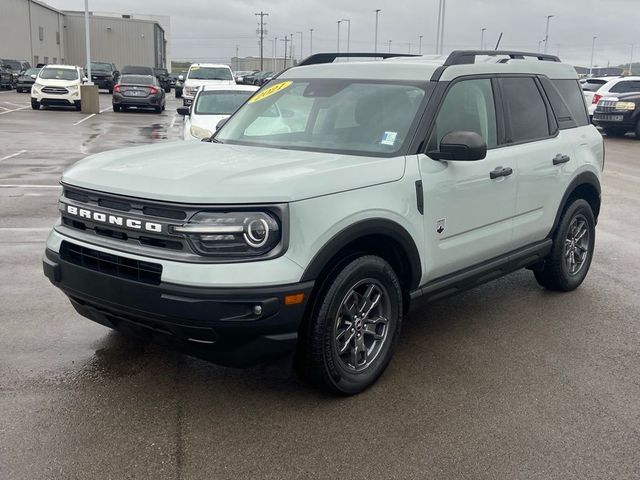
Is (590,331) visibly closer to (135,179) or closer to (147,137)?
(135,179)

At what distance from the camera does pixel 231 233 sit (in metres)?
3.29

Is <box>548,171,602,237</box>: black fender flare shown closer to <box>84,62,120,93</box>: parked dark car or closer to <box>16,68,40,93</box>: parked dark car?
<box>16,68,40,93</box>: parked dark car

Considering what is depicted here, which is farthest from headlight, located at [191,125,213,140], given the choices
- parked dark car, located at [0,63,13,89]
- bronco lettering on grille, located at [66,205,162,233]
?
parked dark car, located at [0,63,13,89]

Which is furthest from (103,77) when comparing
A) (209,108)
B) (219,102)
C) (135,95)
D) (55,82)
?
(209,108)

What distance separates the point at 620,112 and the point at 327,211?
20420 mm

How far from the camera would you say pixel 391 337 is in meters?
4.11

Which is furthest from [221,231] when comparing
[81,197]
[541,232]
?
[541,232]

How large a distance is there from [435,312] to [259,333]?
2.43m

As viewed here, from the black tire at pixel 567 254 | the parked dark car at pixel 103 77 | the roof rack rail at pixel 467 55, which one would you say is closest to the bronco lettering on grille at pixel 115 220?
the roof rack rail at pixel 467 55

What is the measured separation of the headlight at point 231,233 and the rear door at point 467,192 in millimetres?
1219

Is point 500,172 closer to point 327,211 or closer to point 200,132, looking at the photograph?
point 327,211

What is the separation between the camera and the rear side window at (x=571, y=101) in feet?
18.3

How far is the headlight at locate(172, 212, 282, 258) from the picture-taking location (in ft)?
10.8

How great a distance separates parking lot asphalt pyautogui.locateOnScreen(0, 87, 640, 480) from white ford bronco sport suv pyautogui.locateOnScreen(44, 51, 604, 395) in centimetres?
36
